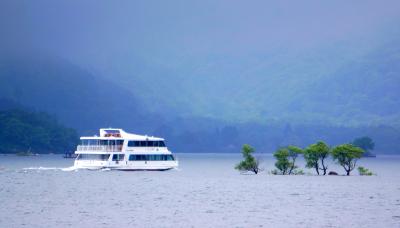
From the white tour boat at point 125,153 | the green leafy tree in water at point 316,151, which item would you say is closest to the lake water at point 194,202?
the white tour boat at point 125,153

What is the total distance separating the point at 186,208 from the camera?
330ft

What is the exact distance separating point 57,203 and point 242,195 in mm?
27518

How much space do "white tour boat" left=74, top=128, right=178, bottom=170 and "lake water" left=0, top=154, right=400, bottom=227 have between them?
266cm

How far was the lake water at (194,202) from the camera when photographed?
86.5 meters

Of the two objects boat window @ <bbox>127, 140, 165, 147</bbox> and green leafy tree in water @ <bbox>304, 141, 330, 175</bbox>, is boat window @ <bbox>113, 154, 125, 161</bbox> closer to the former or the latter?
boat window @ <bbox>127, 140, 165, 147</bbox>

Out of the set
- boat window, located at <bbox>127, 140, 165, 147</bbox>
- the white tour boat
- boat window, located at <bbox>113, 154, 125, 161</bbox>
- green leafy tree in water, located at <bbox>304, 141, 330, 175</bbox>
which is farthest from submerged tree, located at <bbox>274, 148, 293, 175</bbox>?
boat window, located at <bbox>113, 154, 125, 161</bbox>

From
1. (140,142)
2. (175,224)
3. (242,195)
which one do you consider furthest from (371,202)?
(140,142)

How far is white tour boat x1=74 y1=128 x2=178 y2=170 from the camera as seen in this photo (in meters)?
161

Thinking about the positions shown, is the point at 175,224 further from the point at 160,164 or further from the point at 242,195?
the point at 160,164

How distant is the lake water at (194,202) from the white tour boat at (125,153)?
2.66m

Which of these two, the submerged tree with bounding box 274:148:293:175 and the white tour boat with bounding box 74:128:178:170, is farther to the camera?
the white tour boat with bounding box 74:128:178:170

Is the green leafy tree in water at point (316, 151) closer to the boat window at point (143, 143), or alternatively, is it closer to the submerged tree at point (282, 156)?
the submerged tree at point (282, 156)

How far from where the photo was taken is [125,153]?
162m

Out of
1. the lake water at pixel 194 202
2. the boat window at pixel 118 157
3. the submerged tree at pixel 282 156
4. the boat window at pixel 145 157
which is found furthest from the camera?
the boat window at pixel 118 157
